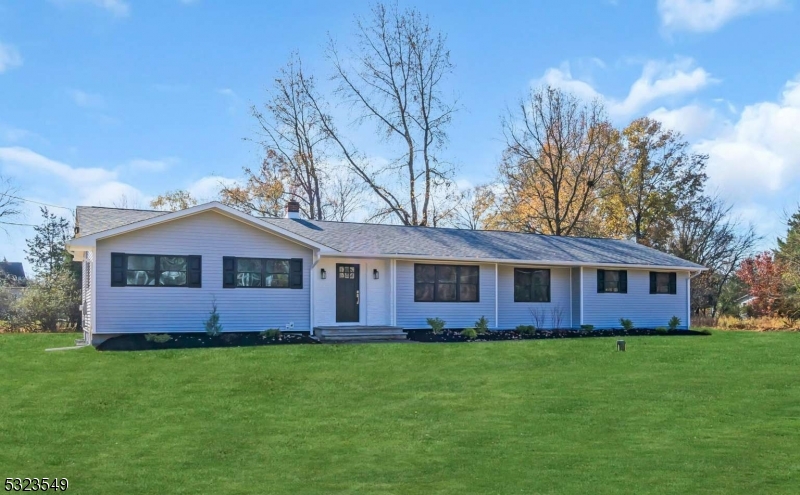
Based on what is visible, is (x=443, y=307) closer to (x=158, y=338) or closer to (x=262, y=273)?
(x=262, y=273)

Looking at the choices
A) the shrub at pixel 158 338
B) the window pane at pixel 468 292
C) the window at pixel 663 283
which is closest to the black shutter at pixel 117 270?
the shrub at pixel 158 338

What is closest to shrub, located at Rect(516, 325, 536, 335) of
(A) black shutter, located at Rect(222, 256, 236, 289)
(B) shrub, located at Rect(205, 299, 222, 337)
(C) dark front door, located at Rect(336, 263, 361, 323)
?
(C) dark front door, located at Rect(336, 263, 361, 323)

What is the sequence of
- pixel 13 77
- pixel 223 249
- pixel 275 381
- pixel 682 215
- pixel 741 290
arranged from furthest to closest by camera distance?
pixel 682 215 < pixel 741 290 < pixel 13 77 < pixel 223 249 < pixel 275 381

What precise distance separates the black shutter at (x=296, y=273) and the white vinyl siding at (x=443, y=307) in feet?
9.83

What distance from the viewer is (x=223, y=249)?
18.5 metres

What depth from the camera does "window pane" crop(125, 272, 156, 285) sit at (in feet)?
57.8

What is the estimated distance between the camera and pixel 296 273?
1941 centimetres

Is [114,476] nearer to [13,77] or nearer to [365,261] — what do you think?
[365,261]

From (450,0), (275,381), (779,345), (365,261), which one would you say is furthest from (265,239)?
(779,345)

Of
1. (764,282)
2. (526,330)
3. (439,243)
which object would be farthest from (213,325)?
(764,282)

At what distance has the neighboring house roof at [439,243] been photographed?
1956 cm

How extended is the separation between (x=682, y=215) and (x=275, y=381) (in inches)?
1308

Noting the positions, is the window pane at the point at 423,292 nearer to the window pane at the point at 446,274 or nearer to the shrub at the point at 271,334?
the window pane at the point at 446,274

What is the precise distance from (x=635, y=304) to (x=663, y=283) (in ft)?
5.10
